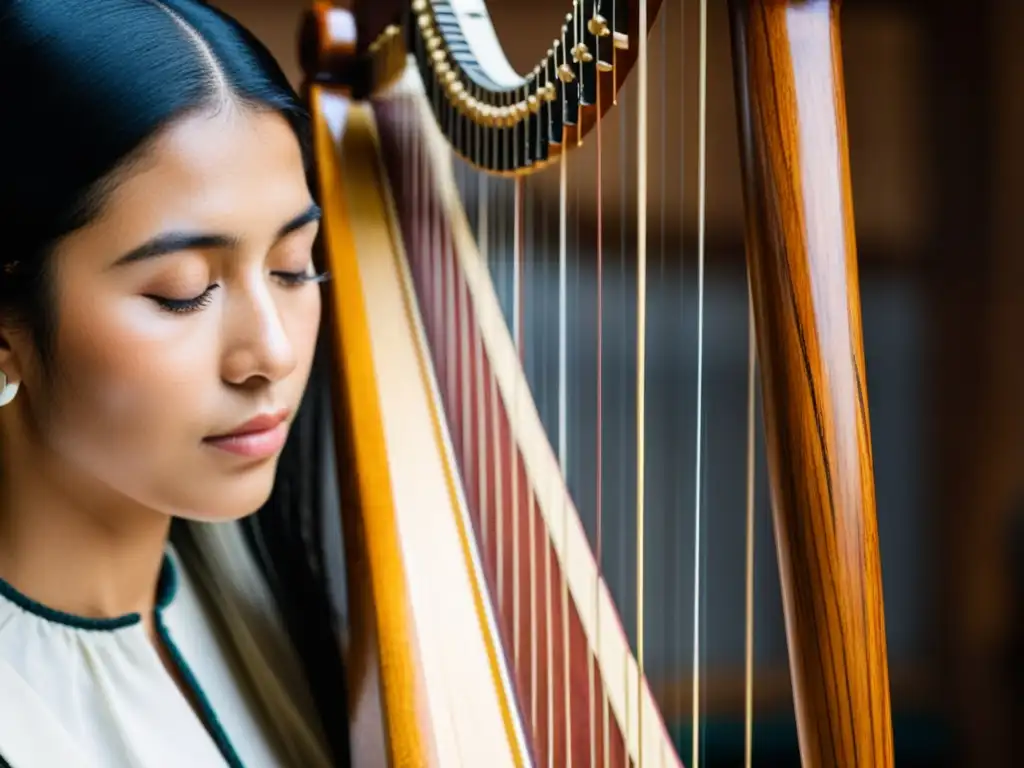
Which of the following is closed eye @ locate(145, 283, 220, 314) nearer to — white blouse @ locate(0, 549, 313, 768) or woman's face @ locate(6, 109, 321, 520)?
woman's face @ locate(6, 109, 321, 520)

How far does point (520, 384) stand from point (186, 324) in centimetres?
34

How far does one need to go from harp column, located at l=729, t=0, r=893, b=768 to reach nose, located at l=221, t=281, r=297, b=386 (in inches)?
14.9

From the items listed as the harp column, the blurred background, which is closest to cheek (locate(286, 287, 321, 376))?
the harp column

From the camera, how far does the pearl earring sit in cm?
73

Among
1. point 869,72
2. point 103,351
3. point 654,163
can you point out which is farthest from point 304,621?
point 869,72

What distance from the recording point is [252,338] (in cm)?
75

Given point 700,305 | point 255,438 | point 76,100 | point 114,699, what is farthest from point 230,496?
point 700,305

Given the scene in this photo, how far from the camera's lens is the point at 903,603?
87.7 inches

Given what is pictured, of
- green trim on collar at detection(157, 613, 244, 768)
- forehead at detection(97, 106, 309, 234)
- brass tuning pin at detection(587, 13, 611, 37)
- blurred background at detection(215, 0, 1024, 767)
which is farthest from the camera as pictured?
blurred background at detection(215, 0, 1024, 767)

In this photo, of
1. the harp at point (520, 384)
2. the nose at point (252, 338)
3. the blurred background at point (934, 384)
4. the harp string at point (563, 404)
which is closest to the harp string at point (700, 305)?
the harp at point (520, 384)

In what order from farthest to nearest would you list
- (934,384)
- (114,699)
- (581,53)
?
(934,384) < (114,699) < (581,53)

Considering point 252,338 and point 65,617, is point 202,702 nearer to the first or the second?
point 65,617

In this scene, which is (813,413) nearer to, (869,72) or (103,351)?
(103,351)

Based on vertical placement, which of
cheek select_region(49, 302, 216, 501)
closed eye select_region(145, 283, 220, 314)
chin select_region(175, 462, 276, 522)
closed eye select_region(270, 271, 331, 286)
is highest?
closed eye select_region(270, 271, 331, 286)
